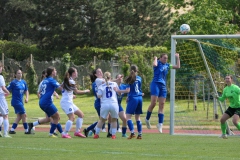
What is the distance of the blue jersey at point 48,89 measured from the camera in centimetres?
1681

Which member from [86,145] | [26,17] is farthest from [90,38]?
[86,145]

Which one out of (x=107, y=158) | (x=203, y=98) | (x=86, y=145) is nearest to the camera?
(x=107, y=158)

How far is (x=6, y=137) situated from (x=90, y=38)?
118 ft

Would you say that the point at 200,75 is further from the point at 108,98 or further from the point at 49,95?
the point at 49,95

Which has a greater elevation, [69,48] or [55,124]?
[69,48]

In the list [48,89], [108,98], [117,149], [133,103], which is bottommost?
[117,149]

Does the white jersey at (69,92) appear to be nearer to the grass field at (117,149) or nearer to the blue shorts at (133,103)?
the blue shorts at (133,103)

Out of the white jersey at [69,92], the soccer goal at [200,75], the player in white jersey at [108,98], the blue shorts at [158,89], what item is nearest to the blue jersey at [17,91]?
the white jersey at [69,92]

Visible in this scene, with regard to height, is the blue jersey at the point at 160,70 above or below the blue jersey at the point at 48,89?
above

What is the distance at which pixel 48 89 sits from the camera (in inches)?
666

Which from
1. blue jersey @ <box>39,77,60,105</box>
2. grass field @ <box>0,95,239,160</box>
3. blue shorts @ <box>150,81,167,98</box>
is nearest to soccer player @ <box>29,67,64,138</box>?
blue jersey @ <box>39,77,60,105</box>

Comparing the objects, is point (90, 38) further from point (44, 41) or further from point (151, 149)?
point (151, 149)

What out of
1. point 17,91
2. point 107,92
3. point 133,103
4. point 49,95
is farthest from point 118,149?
point 17,91

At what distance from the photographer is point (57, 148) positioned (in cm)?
1334
